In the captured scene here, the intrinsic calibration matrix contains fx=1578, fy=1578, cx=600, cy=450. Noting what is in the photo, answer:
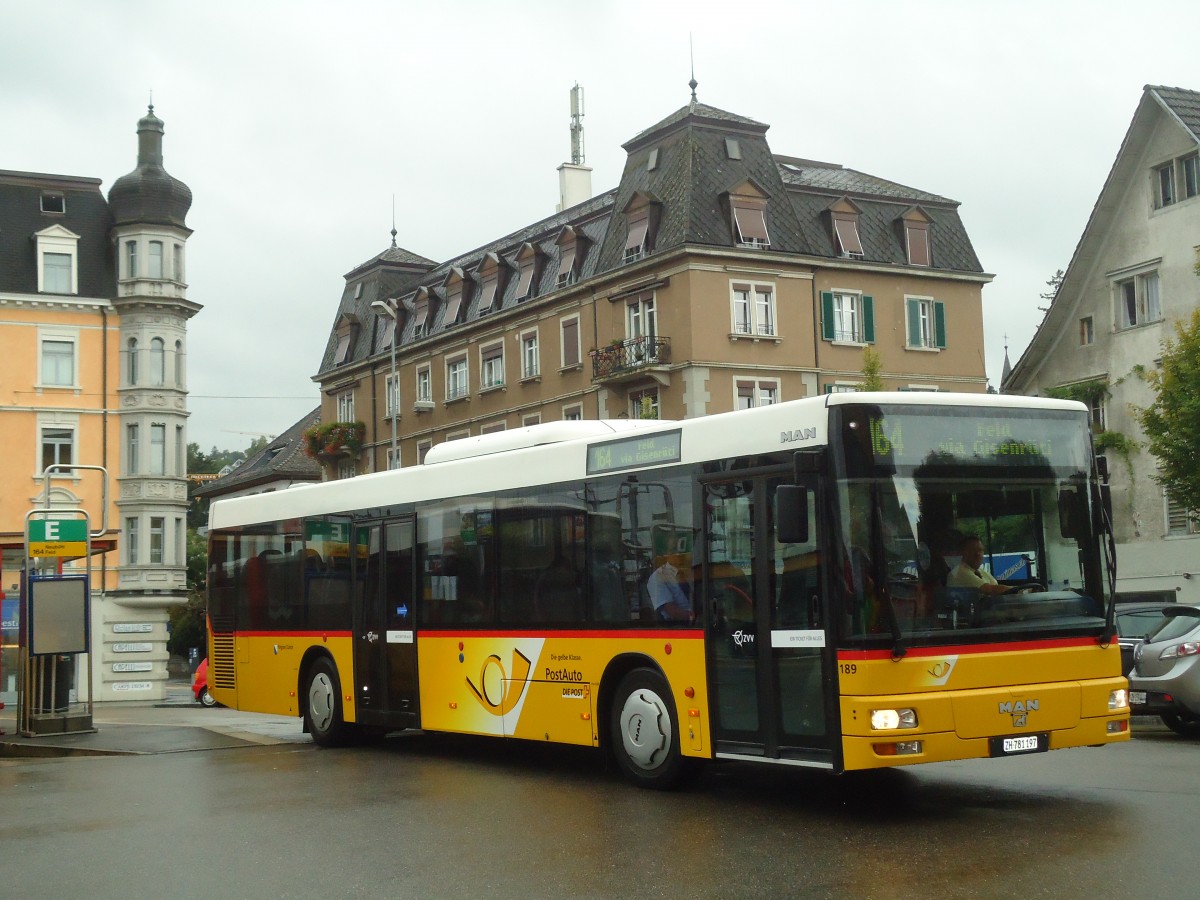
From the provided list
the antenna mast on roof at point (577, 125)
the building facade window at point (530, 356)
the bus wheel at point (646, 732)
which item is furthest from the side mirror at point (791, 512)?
the antenna mast on roof at point (577, 125)

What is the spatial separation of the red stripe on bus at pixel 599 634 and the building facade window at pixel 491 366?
39.4 metres

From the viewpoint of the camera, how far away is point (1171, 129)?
1560 inches

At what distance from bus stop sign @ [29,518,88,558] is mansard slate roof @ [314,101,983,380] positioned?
26.8 m

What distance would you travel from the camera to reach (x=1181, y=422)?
27906 millimetres

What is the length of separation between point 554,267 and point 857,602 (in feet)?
141

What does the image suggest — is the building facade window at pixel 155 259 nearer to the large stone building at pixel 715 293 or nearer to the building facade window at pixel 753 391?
the large stone building at pixel 715 293

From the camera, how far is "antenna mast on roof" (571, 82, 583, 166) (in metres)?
63.3

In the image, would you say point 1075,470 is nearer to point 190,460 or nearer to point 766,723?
point 766,723

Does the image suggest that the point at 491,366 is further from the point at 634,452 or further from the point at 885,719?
the point at 885,719

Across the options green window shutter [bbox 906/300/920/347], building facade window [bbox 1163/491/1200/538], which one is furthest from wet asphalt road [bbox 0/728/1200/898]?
green window shutter [bbox 906/300/920/347]

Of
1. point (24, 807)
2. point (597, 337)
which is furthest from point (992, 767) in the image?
point (597, 337)

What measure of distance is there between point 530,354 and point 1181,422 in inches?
1120

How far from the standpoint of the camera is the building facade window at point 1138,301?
40.4 meters

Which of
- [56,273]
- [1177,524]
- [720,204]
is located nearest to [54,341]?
[56,273]
